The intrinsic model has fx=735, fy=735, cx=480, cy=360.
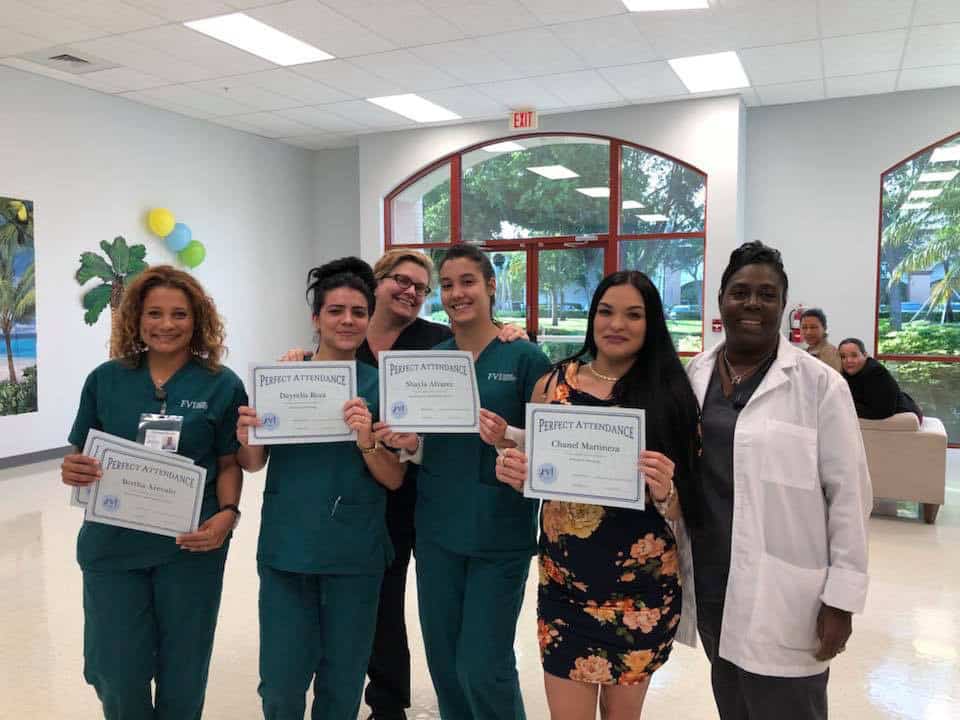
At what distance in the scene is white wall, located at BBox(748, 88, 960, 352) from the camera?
24.3ft

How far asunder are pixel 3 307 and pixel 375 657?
5.70 meters

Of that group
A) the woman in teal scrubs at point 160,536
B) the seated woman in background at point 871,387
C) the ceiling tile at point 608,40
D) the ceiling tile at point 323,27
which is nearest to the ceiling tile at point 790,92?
the ceiling tile at point 608,40

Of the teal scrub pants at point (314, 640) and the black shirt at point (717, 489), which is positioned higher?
the black shirt at point (717, 489)

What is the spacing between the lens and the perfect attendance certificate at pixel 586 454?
162cm

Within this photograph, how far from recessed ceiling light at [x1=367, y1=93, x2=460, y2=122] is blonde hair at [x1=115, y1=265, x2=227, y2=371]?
5.94 m

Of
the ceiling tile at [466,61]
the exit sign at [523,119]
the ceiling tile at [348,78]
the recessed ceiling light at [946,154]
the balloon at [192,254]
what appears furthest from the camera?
the balloon at [192,254]

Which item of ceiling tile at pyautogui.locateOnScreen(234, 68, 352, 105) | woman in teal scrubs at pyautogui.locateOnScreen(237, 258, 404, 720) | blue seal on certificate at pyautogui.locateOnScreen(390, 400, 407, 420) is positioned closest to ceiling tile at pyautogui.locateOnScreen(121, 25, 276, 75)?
ceiling tile at pyautogui.locateOnScreen(234, 68, 352, 105)

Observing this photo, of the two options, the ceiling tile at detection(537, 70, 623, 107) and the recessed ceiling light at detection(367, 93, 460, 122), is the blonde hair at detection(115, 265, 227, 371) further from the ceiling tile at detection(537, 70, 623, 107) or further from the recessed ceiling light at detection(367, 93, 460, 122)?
the recessed ceiling light at detection(367, 93, 460, 122)

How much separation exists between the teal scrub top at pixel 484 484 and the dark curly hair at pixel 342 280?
377 millimetres

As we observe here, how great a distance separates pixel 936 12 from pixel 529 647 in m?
5.27

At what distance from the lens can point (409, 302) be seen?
8.39 feet

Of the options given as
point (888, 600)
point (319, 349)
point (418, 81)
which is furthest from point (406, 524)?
point (418, 81)

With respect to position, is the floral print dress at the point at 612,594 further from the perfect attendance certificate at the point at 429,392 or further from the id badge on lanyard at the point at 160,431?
the id badge on lanyard at the point at 160,431

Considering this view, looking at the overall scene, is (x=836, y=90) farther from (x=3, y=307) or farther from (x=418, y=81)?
(x=3, y=307)
